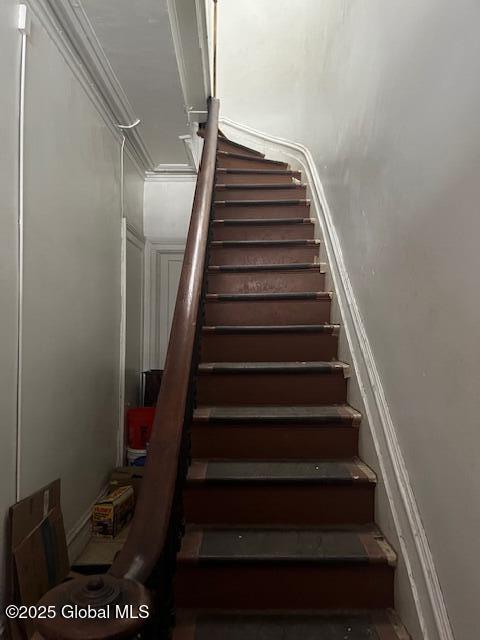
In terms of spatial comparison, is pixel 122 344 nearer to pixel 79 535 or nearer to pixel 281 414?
pixel 79 535

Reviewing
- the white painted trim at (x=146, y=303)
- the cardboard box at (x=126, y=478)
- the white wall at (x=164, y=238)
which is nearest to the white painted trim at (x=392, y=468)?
the cardboard box at (x=126, y=478)

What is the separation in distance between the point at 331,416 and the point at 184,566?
0.84m

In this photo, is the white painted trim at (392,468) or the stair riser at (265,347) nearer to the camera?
the white painted trim at (392,468)

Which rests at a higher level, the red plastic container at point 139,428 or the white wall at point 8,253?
the white wall at point 8,253

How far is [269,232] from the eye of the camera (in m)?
3.05

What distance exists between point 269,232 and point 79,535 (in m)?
2.20

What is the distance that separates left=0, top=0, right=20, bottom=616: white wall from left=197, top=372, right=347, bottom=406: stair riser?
837 millimetres

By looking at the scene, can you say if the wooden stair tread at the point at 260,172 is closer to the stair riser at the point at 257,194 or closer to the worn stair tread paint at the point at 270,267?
the stair riser at the point at 257,194

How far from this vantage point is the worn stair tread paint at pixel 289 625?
4.40 ft

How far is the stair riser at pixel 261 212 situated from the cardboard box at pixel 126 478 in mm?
1916

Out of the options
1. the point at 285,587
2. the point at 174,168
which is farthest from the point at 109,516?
the point at 174,168

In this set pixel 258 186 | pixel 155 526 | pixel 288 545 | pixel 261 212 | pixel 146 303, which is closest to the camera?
pixel 155 526

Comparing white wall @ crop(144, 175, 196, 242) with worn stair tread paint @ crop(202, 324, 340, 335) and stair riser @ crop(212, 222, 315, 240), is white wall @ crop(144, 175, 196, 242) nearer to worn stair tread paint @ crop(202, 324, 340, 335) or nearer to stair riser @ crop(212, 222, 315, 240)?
stair riser @ crop(212, 222, 315, 240)

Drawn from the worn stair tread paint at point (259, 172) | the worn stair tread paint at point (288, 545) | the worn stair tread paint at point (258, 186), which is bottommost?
the worn stair tread paint at point (288, 545)
